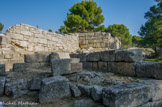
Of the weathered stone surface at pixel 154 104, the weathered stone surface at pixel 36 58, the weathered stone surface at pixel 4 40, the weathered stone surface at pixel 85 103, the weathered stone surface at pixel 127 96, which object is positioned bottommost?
the weathered stone surface at pixel 154 104

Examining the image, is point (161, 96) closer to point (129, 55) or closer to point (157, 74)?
point (157, 74)

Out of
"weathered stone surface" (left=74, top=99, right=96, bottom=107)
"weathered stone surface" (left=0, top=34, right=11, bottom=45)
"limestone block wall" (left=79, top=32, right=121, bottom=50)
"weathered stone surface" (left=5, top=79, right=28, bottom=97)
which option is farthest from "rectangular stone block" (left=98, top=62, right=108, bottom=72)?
"limestone block wall" (left=79, top=32, right=121, bottom=50)

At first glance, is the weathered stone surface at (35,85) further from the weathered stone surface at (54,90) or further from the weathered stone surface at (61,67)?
the weathered stone surface at (61,67)

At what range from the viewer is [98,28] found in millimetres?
22656

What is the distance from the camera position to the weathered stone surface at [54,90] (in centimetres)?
279

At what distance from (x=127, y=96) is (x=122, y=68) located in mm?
2567

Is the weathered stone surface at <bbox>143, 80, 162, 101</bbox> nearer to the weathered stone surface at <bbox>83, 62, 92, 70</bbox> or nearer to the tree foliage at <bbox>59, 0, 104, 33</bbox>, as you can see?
the weathered stone surface at <bbox>83, 62, 92, 70</bbox>

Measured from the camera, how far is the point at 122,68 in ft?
15.9

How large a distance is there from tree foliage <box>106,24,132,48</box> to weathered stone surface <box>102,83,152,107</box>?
28.4 metres

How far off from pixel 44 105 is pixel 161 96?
9.13 ft

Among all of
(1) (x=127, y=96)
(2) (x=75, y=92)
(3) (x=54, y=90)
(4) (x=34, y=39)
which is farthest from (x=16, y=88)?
(4) (x=34, y=39)

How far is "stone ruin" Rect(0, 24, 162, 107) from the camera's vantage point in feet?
8.64

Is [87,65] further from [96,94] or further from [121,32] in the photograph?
[121,32]

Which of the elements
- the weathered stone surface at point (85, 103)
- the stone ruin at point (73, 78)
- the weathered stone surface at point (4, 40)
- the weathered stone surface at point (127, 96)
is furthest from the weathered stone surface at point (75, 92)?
the weathered stone surface at point (4, 40)
